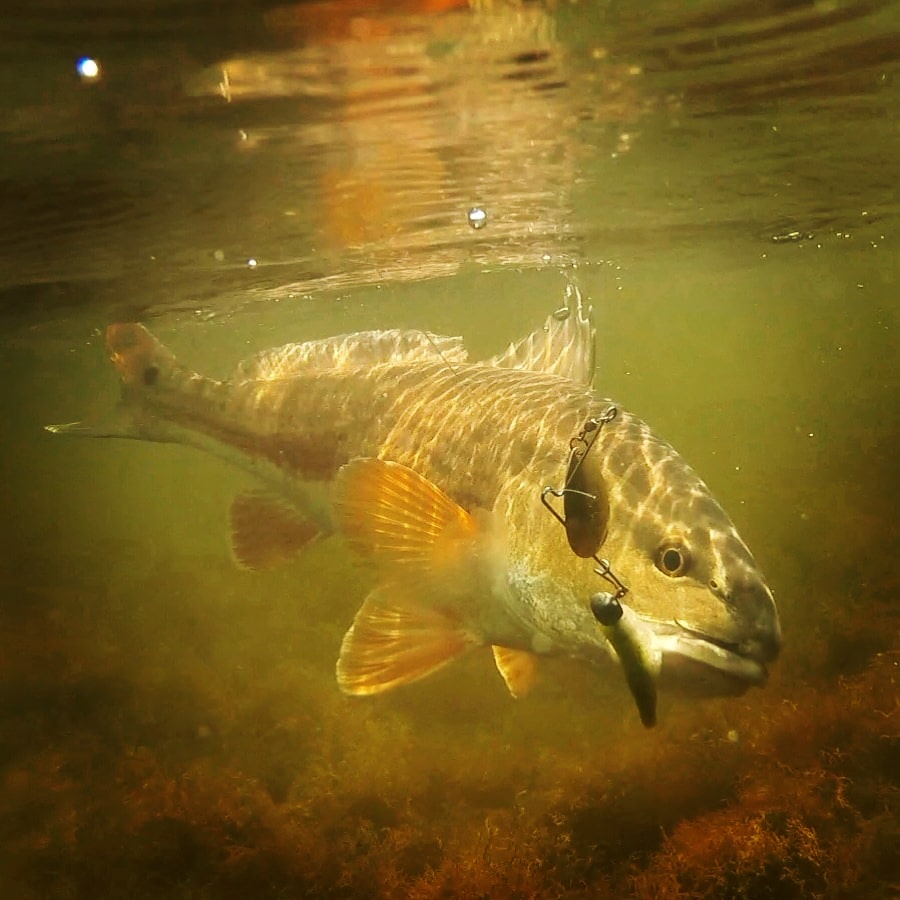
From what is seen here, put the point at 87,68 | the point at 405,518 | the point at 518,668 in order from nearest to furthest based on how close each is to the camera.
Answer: the point at 405,518
the point at 518,668
the point at 87,68

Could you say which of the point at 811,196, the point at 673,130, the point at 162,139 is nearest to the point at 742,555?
the point at 162,139

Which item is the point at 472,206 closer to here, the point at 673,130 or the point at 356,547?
the point at 673,130

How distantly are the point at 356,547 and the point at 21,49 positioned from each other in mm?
4410

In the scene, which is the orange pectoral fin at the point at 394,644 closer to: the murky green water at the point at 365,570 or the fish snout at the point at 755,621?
the murky green water at the point at 365,570

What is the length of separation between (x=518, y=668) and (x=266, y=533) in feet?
10.8

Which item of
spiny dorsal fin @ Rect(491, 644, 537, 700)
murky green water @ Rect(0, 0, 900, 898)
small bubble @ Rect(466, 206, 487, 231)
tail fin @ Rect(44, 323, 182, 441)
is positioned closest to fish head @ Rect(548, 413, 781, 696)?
spiny dorsal fin @ Rect(491, 644, 537, 700)

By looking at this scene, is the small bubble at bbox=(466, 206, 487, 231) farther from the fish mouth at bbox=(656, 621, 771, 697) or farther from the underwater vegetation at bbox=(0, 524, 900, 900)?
the fish mouth at bbox=(656, 621, 771, 697)

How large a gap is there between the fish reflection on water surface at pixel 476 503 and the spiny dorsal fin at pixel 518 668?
0.05 feet

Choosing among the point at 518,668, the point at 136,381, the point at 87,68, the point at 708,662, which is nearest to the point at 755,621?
the point at 708,662

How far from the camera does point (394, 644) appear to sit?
5180 millimetres

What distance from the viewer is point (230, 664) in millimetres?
13273

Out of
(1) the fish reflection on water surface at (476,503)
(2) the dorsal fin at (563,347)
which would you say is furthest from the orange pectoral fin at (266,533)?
(2) the dorsal fin at (563,347)

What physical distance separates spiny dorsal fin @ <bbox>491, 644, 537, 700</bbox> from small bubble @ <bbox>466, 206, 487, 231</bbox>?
1015 cm

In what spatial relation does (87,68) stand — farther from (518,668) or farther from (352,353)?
(518,668)
